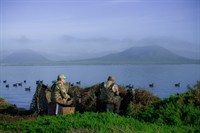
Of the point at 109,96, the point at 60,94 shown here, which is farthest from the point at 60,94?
the point at 109,96

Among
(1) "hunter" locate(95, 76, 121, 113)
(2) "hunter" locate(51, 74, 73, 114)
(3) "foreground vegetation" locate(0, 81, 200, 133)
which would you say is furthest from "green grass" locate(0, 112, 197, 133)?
(1) "hunter" locate(95, 76, 121, 113)

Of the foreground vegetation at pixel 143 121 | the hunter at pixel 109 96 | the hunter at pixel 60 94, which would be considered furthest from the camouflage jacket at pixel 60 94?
the foreground vegetation at pixel 143 121

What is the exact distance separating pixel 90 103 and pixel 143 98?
2897 millimetres

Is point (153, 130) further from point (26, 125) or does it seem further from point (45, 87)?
point (45, 87)

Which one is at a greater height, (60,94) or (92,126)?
(60,94)

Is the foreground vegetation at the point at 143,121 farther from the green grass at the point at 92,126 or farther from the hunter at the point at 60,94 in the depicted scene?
the hunter at the point at 60,94

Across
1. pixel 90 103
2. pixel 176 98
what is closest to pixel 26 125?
pixel 176 98

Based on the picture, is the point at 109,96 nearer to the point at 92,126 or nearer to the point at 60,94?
the point at 60,94

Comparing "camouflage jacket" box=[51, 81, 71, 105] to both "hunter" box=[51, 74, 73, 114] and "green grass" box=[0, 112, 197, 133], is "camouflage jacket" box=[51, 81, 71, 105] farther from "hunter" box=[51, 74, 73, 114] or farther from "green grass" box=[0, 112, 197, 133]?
"green grass" box=[0, 112, 197, 133]

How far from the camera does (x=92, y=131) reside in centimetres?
1443

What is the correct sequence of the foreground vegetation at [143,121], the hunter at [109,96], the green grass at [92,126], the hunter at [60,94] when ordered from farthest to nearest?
the hunter at [109,96] → the hunter at [60,94] → the foreground vegetation at [143,121] → the green grass at [92,126]

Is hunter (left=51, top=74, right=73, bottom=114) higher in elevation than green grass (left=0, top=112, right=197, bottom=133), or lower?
higher

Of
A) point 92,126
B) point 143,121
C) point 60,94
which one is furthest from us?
point 60,94

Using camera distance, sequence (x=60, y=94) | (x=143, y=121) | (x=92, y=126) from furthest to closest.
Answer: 1. (x=60, y=94)
2. (x=143, y=121)
3. (x=92, y=126)
